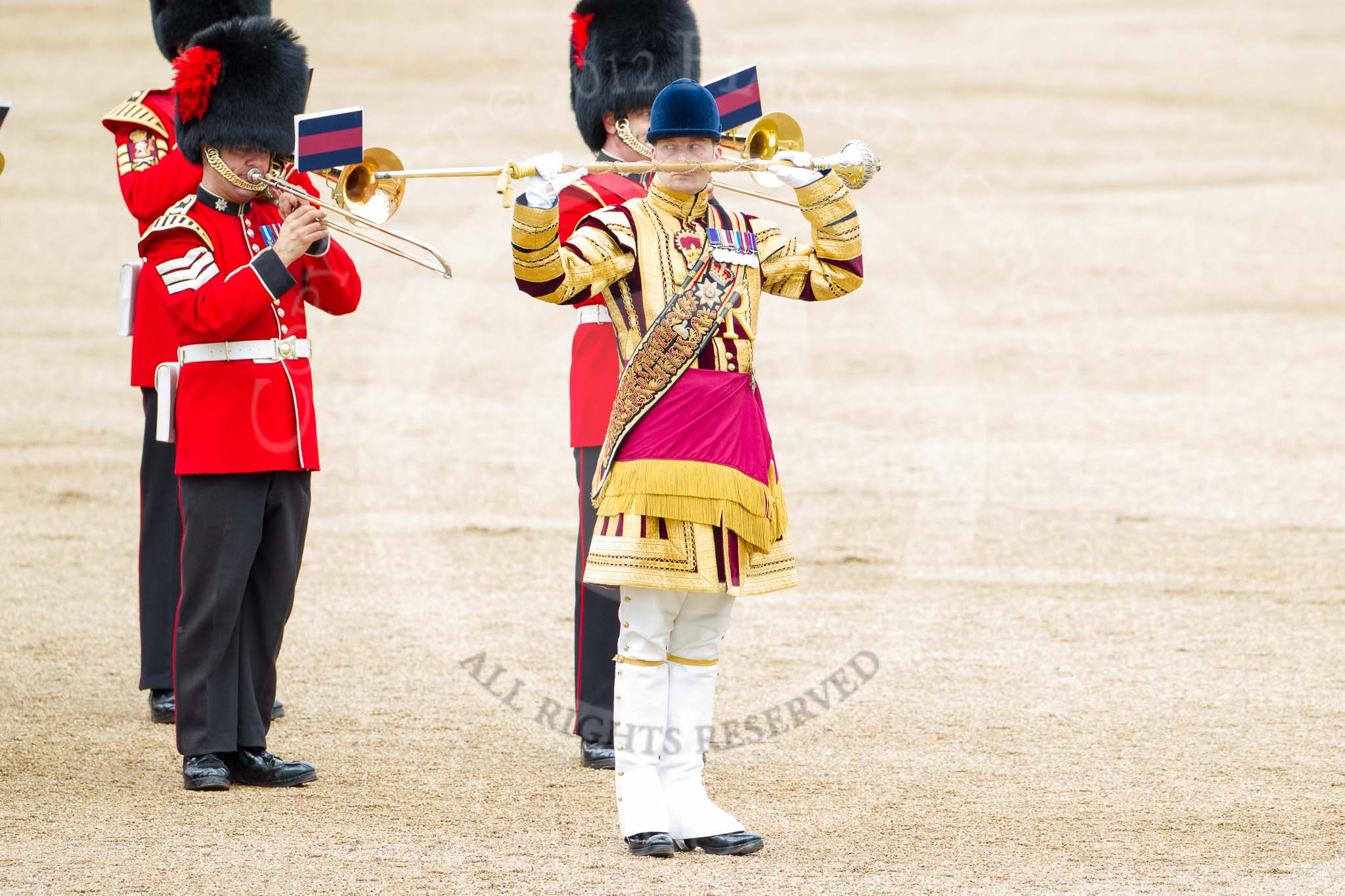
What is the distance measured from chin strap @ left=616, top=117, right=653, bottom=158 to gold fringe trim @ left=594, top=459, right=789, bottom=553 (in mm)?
1053

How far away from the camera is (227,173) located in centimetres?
389

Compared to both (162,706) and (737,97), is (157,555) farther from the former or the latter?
(737,97)

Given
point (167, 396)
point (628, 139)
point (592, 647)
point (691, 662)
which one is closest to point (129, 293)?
point (167, 396)

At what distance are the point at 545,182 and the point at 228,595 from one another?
1289 millimetres

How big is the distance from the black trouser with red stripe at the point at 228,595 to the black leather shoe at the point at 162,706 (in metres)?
0.55

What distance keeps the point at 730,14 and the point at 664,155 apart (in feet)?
54.6

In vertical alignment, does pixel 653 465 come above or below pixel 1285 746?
above

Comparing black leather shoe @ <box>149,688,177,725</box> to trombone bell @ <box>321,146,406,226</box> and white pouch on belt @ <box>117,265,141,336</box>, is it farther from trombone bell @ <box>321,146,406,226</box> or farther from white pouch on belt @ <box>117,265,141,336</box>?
trombone bell @ <box>321,146,406,226</box>

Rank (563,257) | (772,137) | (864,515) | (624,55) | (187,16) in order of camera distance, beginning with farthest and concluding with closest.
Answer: (864,515) < (187,16) < (624,55) < (772,137) < (563,257)

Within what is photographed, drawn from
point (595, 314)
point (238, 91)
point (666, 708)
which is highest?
point (238, 91)

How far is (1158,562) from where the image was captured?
6605 millimetres

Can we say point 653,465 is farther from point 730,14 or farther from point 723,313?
point 730,14

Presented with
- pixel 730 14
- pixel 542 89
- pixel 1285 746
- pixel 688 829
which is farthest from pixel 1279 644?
pixel 730 14

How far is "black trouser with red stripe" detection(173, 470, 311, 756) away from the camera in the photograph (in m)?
3.90
